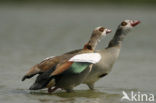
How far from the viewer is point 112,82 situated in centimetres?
1262

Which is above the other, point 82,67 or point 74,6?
point 82,67

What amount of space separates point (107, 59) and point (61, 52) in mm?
6542

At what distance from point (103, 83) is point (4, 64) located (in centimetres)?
310

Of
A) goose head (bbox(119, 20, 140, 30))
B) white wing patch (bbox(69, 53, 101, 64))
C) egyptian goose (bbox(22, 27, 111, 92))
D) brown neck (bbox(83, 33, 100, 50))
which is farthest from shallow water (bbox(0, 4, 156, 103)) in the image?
goose head (bbox(119, 20, 140, 30))

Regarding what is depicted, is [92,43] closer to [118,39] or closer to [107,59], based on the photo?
[107,59]

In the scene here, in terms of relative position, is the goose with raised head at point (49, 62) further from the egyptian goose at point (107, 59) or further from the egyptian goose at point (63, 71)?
the egyptian goose at point (107, 59)

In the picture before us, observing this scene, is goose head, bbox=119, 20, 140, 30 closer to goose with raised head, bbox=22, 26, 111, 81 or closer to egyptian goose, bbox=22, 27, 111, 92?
goose with raised head, bbox=22, 26, 111, 81

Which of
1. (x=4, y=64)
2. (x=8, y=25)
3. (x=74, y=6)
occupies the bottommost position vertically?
(x=74, y=6)

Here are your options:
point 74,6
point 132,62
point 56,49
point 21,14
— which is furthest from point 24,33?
point 74,6

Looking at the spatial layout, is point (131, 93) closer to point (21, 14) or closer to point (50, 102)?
point (50, 102)

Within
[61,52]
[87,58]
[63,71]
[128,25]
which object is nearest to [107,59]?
[87,58]

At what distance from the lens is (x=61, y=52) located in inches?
699

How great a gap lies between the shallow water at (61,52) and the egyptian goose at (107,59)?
28 cm

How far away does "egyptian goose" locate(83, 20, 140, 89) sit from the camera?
11.2m
